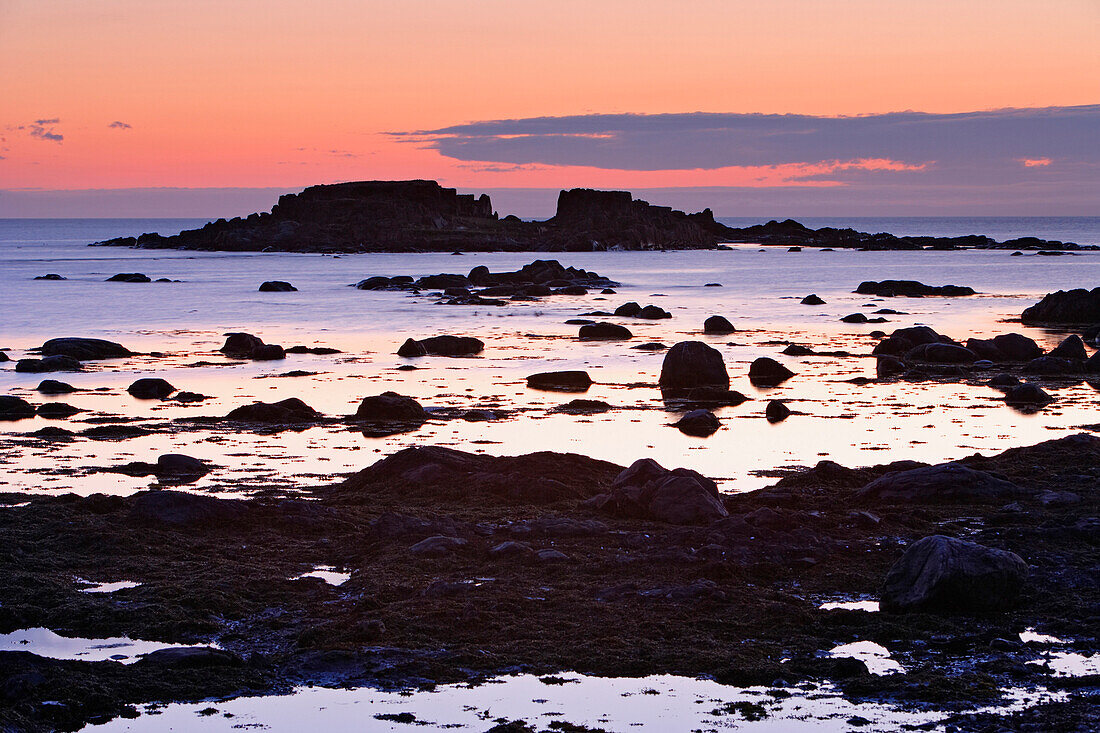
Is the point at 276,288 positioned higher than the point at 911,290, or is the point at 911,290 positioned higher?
the point at 911,290


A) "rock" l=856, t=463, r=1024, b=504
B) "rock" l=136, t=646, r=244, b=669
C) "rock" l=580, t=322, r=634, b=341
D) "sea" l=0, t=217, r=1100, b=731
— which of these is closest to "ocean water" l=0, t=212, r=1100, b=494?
→ "sea" l=0, t=217, r=1100, b=731

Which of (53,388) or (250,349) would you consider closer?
(53,388)

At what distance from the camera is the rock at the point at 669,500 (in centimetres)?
1264

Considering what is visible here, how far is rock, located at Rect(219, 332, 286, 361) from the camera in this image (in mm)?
31272

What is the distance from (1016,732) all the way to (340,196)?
18314 centimetres

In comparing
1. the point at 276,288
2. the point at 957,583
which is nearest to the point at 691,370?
the point at 957,583

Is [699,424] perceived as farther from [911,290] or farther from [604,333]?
[911,290]

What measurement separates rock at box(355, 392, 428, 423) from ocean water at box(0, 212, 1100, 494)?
66 centimetres

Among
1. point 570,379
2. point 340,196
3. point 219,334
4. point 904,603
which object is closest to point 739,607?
point 904,603

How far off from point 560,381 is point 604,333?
12.9 metres

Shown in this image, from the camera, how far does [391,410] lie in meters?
20.5

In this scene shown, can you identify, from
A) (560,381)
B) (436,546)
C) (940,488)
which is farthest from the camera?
(560,381)

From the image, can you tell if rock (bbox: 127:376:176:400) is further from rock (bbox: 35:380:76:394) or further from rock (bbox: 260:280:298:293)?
rock (bbox: 260:280:298:293)

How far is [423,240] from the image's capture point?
16100 cm
